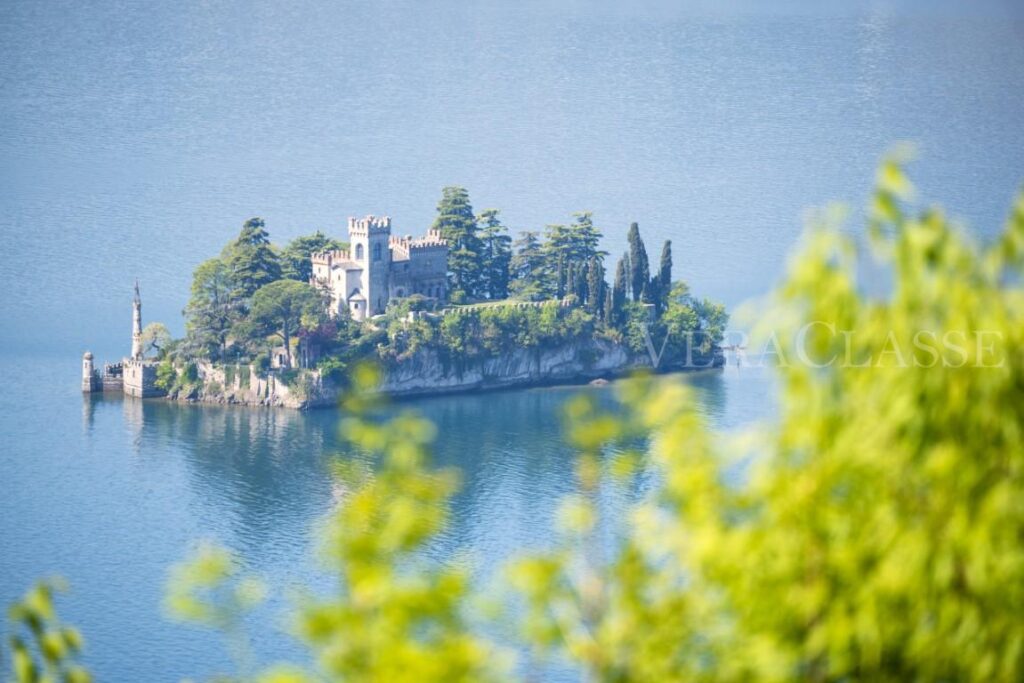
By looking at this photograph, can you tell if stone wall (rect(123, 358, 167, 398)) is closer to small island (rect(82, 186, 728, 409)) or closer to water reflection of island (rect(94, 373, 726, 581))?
small island (rect(82, 186, 728, 409))

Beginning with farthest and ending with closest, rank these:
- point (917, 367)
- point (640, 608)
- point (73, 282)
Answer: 1. point (73, 282)
2. point (640, 608)
3. point (917, 367)

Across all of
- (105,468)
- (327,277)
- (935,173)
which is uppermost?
(935,173)

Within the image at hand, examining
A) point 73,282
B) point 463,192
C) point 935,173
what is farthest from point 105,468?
point 935,173

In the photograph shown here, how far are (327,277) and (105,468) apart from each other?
14.1 metres

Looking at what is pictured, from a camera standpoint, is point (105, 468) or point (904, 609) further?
point (105, 468)

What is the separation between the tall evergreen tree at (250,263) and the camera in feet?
206

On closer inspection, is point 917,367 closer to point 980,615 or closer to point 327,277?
point 980,615

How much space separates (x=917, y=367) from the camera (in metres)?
9.10

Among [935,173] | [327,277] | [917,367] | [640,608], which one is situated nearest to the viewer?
[917,367]

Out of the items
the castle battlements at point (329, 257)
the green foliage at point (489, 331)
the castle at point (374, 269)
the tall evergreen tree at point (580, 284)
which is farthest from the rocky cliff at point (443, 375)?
the castle battlements at point (329, 257)

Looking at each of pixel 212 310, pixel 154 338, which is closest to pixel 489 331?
pixel 212 310

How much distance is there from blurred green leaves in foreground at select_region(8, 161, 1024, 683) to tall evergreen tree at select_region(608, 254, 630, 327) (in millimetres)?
56209

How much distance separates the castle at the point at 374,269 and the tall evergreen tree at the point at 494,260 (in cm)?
267

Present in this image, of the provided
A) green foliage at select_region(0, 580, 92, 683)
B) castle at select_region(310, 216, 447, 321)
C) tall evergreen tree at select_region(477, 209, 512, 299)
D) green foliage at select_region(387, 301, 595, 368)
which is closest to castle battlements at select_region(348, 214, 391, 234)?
castle at select_region(310, 216, 447, 321)
